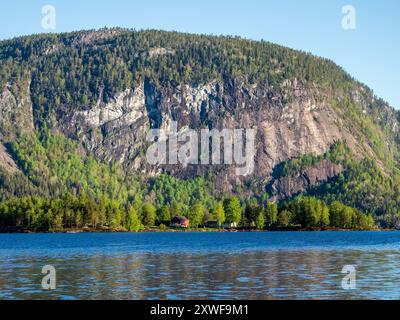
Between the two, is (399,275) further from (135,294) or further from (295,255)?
(295,255)

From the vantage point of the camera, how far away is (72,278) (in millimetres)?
96375

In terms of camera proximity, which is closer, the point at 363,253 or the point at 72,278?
the point at 72,278

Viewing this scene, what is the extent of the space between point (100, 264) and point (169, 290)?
37.5 meters

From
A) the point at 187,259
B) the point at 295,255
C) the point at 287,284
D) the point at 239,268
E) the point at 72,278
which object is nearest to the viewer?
the point at 287,284
